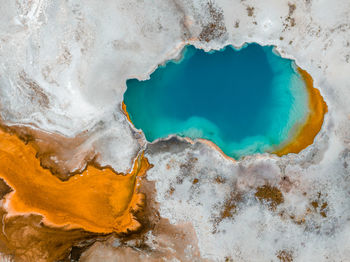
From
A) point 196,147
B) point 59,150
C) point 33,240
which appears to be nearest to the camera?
point 33,240

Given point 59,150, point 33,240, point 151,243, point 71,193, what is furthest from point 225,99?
point 33,240

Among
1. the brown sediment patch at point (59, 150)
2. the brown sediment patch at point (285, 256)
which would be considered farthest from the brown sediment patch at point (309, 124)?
the brown sediment patch at point (59, 150)

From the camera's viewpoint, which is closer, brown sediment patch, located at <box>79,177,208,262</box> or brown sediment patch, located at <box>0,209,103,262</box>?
brown sediment patch, located at <box>79,177,208,262</box>

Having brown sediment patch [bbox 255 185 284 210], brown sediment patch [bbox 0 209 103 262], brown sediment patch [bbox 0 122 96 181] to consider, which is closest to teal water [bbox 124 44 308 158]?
brown sediment patch [bbox 255 185 284 210]

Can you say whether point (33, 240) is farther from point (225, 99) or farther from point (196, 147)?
point (225, 99)

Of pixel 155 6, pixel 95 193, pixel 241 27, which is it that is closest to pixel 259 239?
pixel 95 193

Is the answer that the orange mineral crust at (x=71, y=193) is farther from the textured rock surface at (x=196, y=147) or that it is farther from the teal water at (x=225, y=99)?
the teal water at (x=225, y=99)

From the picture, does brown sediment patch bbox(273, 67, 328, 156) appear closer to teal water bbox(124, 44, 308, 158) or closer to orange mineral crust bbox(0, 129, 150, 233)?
teal water bbox(124, 44, 308, 158)
